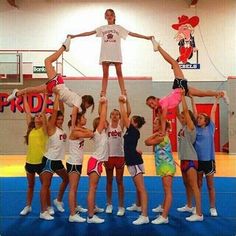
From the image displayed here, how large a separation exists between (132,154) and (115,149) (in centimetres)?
41

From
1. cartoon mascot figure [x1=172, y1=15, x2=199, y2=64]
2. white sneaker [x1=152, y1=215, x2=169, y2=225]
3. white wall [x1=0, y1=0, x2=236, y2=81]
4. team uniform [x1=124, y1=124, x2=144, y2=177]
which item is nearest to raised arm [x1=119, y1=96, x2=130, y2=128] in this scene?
team uniform [x1=124, y1=124, x2=144, y2=177]

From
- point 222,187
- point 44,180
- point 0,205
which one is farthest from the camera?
point 222,187

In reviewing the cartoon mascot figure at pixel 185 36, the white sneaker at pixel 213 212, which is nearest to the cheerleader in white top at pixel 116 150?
the white sneaker at pixel 213 212

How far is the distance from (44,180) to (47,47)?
10.8 metres

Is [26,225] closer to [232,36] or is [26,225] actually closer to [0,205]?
[0,205]

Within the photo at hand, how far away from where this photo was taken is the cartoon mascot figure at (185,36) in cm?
1455

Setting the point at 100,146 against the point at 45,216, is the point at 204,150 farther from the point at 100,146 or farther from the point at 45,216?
the point at 45,216

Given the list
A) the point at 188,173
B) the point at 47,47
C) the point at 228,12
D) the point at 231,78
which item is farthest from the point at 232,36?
the point at 188,173

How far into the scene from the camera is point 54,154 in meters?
4.89

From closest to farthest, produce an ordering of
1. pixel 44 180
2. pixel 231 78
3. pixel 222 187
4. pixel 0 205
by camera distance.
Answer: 1. pixel 44 180
2. pixel 0 205
3. pixel 222 187
4. pixel 231 78

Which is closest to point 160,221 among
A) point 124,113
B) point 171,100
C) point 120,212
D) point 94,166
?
point 120,212

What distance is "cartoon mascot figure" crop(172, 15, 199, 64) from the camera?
1455 centimetres

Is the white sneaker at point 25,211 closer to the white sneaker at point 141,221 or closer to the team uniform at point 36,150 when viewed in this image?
the team uniform at point 36,150

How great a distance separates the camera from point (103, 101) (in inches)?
188
